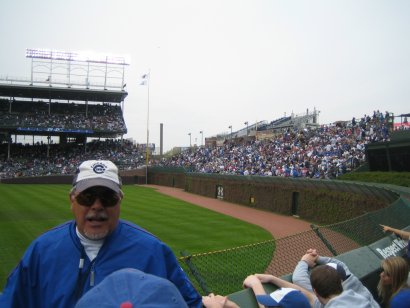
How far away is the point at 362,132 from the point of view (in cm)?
2639

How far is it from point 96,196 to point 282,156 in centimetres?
3036

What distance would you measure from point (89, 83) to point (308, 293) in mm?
63747

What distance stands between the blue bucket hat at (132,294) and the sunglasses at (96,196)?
0.92m

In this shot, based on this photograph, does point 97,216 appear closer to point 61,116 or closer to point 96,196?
point 96,196

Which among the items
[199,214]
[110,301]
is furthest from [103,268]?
[199,214]

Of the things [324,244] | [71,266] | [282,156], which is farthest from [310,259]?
[282,156]

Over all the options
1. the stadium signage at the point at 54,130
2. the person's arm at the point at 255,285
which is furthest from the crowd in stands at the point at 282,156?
the person's arm at the point at 255,285

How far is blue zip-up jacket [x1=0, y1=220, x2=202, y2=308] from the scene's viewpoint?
214cm

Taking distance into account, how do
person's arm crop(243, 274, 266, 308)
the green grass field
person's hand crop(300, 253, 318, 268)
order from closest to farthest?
person's arm crop(243, 274, 266, 308) → person's hand crop(300, 253, 318, 268) → the green grass field

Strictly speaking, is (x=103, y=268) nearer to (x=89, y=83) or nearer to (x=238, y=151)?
(x=238, y=151)

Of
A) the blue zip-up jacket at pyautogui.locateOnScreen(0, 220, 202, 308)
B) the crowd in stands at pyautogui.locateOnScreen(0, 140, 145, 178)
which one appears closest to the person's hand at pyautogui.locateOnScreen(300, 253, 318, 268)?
the blue zip-up jacket at pyautogui.locateOnScreen(0, 220, 202, 308)

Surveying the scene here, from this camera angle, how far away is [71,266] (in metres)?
2.19

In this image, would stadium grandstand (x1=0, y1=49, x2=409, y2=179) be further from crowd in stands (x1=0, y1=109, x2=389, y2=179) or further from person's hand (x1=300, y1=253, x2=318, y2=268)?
person's hand (x1=300, y1=253, x2=318, y2=268)

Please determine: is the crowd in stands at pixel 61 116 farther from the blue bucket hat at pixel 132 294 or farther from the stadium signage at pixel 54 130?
the blue bucket hat at pixel 132 294
